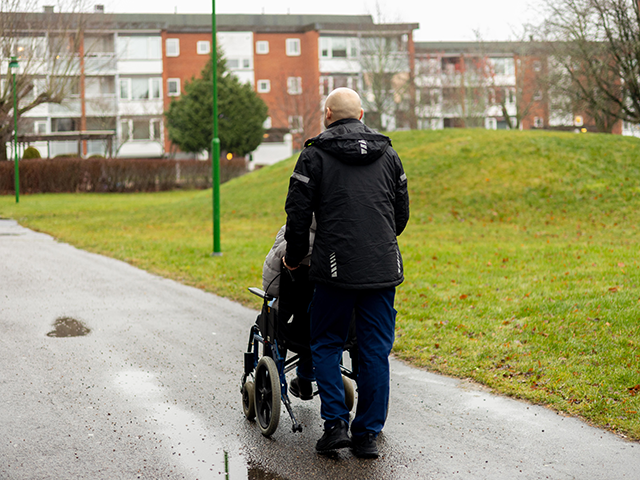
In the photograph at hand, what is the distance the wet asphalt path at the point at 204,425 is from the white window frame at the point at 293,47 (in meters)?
61.4

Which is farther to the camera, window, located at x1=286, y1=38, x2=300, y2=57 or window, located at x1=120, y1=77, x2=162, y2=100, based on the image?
window, located at x1=286, y1=38, x2=300, y2=57

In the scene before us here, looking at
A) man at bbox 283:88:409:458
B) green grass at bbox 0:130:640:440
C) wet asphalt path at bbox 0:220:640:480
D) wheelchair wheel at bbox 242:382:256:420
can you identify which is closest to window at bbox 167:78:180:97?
green grass at bbox 0:130:640:440

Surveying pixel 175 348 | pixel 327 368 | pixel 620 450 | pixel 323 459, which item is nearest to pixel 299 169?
pixel 327 368

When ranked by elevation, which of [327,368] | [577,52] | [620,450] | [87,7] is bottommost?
[620,450]

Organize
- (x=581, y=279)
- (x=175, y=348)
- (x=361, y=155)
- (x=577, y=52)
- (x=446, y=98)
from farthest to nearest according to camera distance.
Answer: (x=446, y=98)
(x=577, y=52)
(x=581, y=279)
(x=175, y=348)
(x=361, y=155)

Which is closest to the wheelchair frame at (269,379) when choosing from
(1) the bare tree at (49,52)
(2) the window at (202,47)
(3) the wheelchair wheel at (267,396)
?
(3) the wheelchair wheel at (267,396)

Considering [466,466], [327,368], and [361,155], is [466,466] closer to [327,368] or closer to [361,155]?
[327,368]

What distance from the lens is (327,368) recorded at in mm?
4211

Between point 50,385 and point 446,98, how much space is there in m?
57.2

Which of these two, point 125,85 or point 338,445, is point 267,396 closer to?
point 338,445

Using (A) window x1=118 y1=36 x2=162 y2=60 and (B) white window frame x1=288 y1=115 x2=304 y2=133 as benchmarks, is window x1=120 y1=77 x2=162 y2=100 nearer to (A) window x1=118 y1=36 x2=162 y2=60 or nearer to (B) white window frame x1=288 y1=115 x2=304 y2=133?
(A) window x1=118 y1=36 x2=162 y2=60

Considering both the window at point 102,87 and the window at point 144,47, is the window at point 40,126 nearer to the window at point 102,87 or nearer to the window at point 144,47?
the window at point 102,87

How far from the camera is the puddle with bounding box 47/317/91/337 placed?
770 centimetres

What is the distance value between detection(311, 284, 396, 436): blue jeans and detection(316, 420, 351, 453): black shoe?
0.04m
